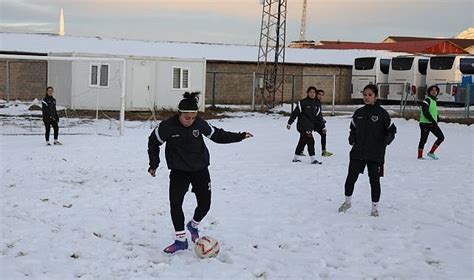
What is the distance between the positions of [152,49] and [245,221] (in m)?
37.8

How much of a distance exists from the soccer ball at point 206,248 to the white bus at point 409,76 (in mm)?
31659

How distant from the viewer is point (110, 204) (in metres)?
8.75

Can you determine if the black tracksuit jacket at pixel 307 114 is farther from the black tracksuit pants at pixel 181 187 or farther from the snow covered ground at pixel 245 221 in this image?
the black tracksuit pants at pixel 181 187

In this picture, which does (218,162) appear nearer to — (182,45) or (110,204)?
(110,204)

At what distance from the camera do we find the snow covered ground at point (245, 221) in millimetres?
6008

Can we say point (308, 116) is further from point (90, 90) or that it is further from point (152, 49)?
point (152, 49)

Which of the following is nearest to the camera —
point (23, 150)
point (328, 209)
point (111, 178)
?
point (328, 209)

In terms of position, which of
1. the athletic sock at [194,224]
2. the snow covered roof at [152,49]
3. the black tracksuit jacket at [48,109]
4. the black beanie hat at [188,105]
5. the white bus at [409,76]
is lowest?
the athletic sock at [194,224]

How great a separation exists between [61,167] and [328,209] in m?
6.12

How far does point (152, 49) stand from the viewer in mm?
44406

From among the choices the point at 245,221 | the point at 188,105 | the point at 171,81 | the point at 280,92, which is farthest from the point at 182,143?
the point at 280,92

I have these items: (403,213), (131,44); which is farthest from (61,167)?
(131,44)

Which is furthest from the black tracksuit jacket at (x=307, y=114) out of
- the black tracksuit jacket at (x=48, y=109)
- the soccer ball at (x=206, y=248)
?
the soccer ball at (x=206, y=248)

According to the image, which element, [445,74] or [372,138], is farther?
[445,74]
